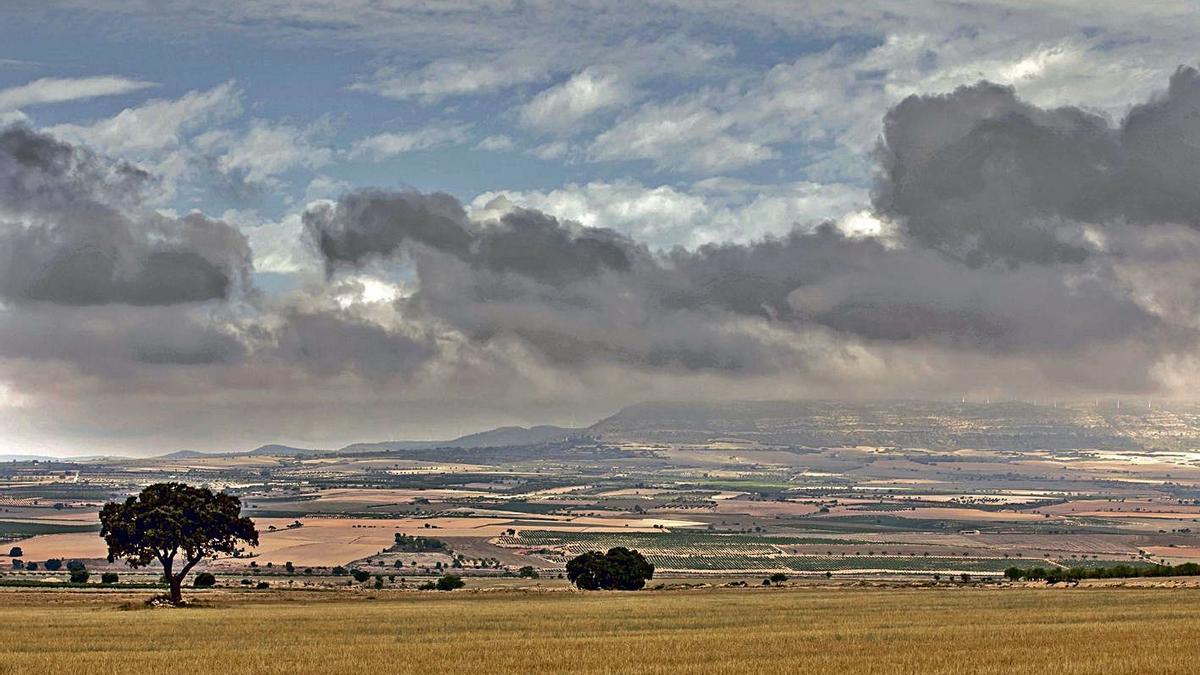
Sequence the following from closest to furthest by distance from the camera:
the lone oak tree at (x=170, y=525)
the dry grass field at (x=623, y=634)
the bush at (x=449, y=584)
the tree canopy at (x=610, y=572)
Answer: the dry grass field at (x=623, y=634), the lone oak tree at (x=170, y=525), the bush at (x=449, y=584), the tree canopy at (x=610, y=572)

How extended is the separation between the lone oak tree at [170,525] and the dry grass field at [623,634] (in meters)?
5.09

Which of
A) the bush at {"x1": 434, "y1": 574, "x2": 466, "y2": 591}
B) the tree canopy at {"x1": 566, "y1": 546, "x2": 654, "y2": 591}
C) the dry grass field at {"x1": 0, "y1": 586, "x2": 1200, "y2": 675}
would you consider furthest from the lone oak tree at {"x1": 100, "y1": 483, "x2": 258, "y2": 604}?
the tree canopy at {"x1": 566, "y1": 546, "x2": 654, "y2": 591}

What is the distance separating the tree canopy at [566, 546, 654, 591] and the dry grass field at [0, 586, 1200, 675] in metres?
27.5

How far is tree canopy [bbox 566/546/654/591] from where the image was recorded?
5763 inches

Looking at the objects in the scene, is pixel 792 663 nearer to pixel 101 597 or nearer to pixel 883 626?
pixel 883 626

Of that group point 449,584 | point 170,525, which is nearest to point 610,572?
point 449,584

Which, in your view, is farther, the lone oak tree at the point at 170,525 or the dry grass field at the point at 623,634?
the lone oak tree at the point at 170,525

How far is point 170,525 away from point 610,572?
161 feet

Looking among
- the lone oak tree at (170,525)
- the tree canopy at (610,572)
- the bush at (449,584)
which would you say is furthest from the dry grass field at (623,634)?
the tree canopy at (610,572)

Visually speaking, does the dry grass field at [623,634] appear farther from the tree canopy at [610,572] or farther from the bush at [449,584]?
the tree canopy at [610,572]

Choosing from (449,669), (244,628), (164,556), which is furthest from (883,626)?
(164,556)

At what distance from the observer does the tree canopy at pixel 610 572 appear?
146 metres

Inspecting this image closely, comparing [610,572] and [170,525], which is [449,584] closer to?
[610,572]

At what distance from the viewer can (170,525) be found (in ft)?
378
